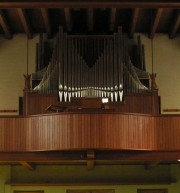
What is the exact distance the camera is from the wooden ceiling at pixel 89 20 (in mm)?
14438

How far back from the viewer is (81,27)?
1570 cm

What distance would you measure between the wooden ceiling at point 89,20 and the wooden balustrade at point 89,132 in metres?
3.38

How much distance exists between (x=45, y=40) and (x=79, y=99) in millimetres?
3066

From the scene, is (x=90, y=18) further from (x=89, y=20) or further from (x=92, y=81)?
(x=92, y=81)

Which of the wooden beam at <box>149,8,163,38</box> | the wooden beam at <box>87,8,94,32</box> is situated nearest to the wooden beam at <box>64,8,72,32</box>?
the wooden beam at <box>87,8,94,32</box>

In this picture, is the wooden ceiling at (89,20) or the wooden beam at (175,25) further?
the wooden beam at (175,25)

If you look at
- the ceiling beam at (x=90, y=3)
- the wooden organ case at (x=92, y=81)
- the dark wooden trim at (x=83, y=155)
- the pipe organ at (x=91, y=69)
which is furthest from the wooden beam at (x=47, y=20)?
the dark wooden trim at (x=83, y=155)

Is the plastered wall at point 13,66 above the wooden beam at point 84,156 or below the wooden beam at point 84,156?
above

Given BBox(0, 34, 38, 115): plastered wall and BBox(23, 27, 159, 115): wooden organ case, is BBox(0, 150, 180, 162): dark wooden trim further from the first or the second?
BBox(0, 34, 38, 115): plastered wall

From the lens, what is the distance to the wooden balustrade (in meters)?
11.9

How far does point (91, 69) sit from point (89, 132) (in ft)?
9.51

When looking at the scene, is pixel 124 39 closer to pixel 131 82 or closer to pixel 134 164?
pixel 131 82

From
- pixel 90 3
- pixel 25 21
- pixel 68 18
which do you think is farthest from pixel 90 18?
pixel 90 3

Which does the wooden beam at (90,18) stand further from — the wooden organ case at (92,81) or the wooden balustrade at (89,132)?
the wooden balustrade at (89,132)
